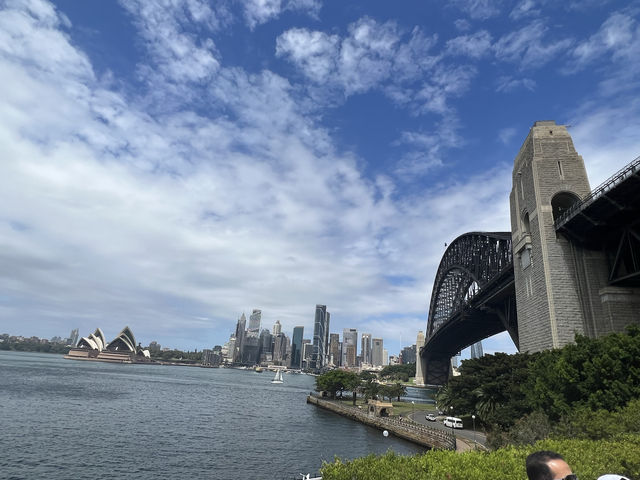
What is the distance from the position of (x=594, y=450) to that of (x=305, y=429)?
57.0 metres

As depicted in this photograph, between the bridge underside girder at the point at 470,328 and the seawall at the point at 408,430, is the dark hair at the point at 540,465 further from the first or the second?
the bridge underside girder at the point at 470,328

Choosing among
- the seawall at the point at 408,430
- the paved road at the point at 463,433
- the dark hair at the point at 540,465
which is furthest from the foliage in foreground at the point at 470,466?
the paved road at the point at 463,433

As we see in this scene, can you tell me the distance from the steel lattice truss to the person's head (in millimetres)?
68001

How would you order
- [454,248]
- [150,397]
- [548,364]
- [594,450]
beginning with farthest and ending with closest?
[454,248], [150,397], [548,364], [594,450]

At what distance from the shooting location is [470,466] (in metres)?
10.2

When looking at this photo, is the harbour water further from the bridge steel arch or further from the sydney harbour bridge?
the bridge steel arch

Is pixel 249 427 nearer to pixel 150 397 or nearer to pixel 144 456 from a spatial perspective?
pixel 144 456

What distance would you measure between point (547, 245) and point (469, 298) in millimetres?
61680

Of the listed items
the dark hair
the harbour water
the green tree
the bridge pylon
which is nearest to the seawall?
the harbour water

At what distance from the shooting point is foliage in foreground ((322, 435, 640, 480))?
31.9 ft

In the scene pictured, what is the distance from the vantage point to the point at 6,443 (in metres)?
41.7

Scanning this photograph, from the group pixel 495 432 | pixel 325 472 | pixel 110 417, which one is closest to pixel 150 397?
pixel 110 417

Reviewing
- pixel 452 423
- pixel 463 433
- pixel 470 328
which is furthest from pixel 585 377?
pixel 470 328

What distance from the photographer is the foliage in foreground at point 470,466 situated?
9.73 m
